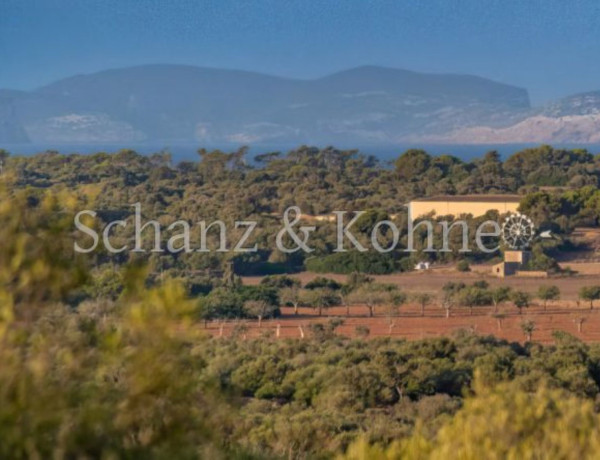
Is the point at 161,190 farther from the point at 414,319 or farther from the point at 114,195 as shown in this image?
the point at 414,319

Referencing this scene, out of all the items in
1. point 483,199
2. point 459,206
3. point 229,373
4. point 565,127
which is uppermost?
point 565,127

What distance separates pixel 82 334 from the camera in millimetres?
4691

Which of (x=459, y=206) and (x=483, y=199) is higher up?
(x=483, y=199)

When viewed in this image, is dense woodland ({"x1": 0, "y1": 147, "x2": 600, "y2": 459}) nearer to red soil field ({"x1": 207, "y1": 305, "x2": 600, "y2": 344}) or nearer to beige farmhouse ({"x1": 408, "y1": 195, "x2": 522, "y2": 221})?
red soil field ({"x1": 207, "y1": 305, "x2": 600, "y2": 344})

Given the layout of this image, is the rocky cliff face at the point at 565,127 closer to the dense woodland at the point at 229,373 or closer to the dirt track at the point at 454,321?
the dense woodland at the point at 229,373

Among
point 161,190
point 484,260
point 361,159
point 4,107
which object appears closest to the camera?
point 484,260

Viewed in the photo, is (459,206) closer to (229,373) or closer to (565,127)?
(229,373)

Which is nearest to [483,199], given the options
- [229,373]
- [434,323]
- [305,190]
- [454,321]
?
[305,190]

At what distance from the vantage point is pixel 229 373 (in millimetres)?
11992

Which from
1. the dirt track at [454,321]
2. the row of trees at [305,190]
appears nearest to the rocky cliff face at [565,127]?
the row of trees at [305,190]

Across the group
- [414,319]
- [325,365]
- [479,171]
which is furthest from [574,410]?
[479,171]

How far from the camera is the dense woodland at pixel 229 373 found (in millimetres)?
4371

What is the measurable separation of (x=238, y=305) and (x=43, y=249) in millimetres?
15763

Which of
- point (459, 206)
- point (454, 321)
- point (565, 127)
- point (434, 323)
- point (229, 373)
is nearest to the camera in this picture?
point (229, 373)
